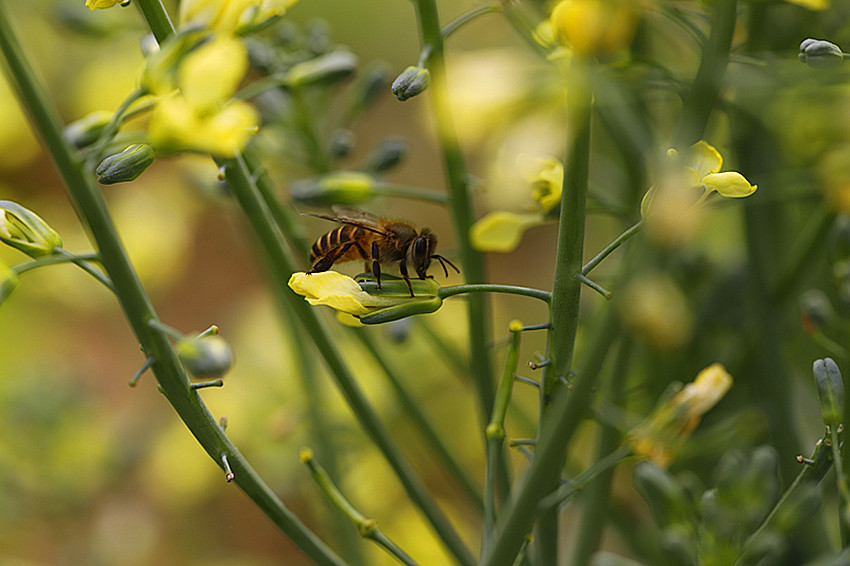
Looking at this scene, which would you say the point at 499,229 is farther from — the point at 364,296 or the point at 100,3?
the point at 100,3

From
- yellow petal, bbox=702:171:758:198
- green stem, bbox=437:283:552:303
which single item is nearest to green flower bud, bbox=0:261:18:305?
green stem, bbox=437:283:552:303

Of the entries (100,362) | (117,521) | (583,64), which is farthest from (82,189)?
(100,362)

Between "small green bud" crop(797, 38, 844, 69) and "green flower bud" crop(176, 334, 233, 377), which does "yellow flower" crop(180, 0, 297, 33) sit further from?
"small green bud" crop(797, 38, 844, 69)

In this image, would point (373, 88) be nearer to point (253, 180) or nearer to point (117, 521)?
point (253, 180)

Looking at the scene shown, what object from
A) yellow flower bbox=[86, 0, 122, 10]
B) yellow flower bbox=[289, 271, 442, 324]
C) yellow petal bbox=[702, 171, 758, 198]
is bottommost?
yellow flower bbox=[289, 271, 442, 324]

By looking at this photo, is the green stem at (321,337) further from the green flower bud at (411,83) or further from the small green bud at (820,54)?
the small green bud at (820,54)

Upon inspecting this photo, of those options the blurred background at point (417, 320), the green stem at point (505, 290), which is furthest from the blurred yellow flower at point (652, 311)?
the green stem at point (505, 290)
